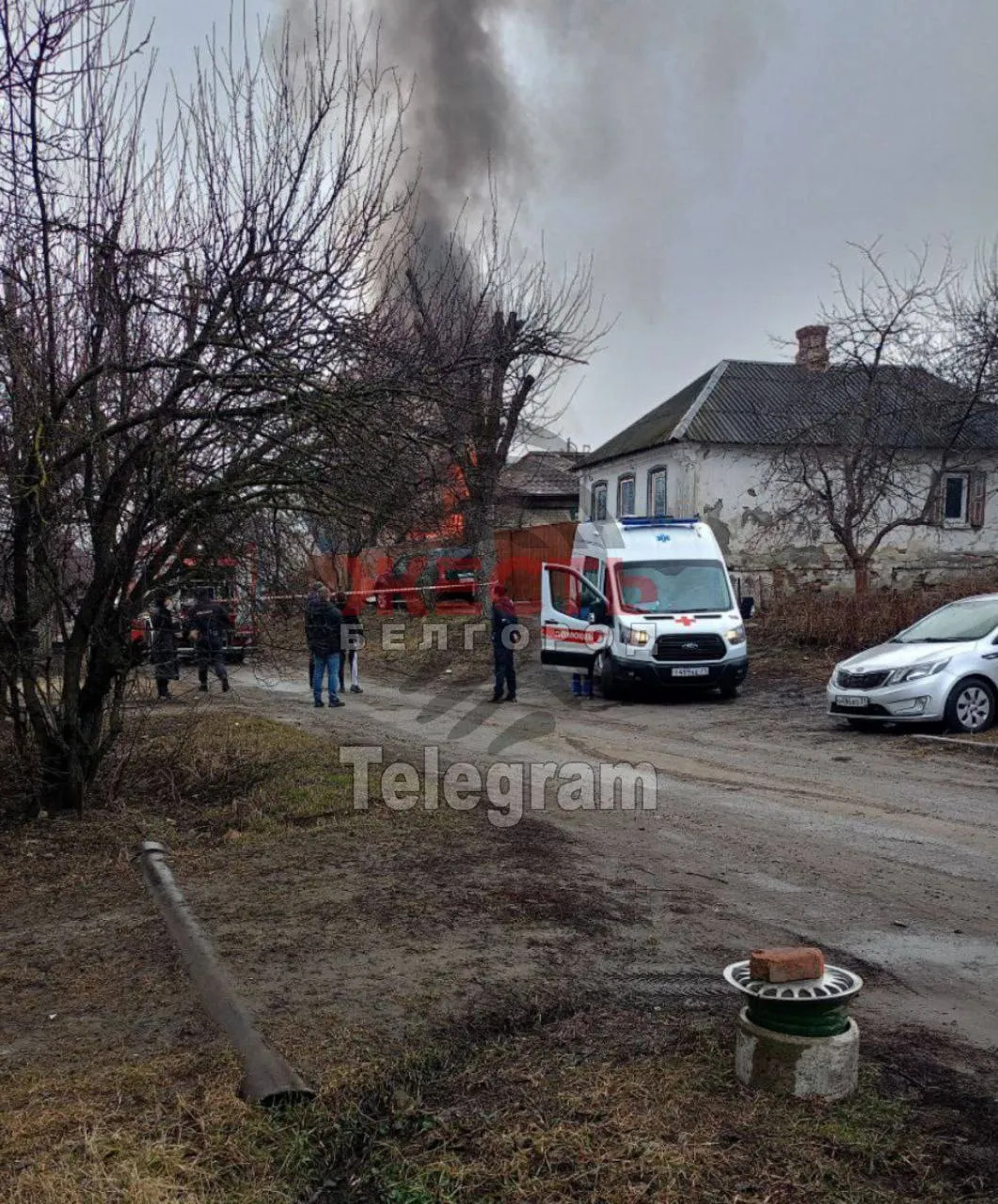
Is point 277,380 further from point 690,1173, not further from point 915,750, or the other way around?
point 915,750

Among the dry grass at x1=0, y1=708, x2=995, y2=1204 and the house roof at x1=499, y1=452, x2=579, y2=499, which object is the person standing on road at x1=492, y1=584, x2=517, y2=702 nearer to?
the dry grass at x1=0, y1=708, x2=995, y2=1204

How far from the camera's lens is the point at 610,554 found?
1719 cm

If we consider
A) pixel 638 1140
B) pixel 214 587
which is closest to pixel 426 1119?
pixel 638 1140

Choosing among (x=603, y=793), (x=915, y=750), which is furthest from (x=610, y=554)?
(x=603, y=793)

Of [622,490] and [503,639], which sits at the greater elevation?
[622,490]

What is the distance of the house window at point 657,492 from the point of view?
3206 cm

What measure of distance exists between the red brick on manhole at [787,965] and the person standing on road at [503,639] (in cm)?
1221

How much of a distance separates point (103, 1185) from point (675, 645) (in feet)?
44.4

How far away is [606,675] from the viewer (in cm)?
1680

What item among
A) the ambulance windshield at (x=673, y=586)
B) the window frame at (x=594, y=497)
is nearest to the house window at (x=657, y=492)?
the window frame at (x=594, y=497)

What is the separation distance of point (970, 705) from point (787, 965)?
9.44 m

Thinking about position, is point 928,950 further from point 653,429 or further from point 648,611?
point 653,429

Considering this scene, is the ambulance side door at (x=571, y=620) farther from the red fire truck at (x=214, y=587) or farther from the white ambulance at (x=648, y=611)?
the red fire truck at (x=214, y=587)

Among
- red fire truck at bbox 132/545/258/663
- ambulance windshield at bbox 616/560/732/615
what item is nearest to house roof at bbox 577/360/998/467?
ambulance windshield at bbox 616/560/732/615
